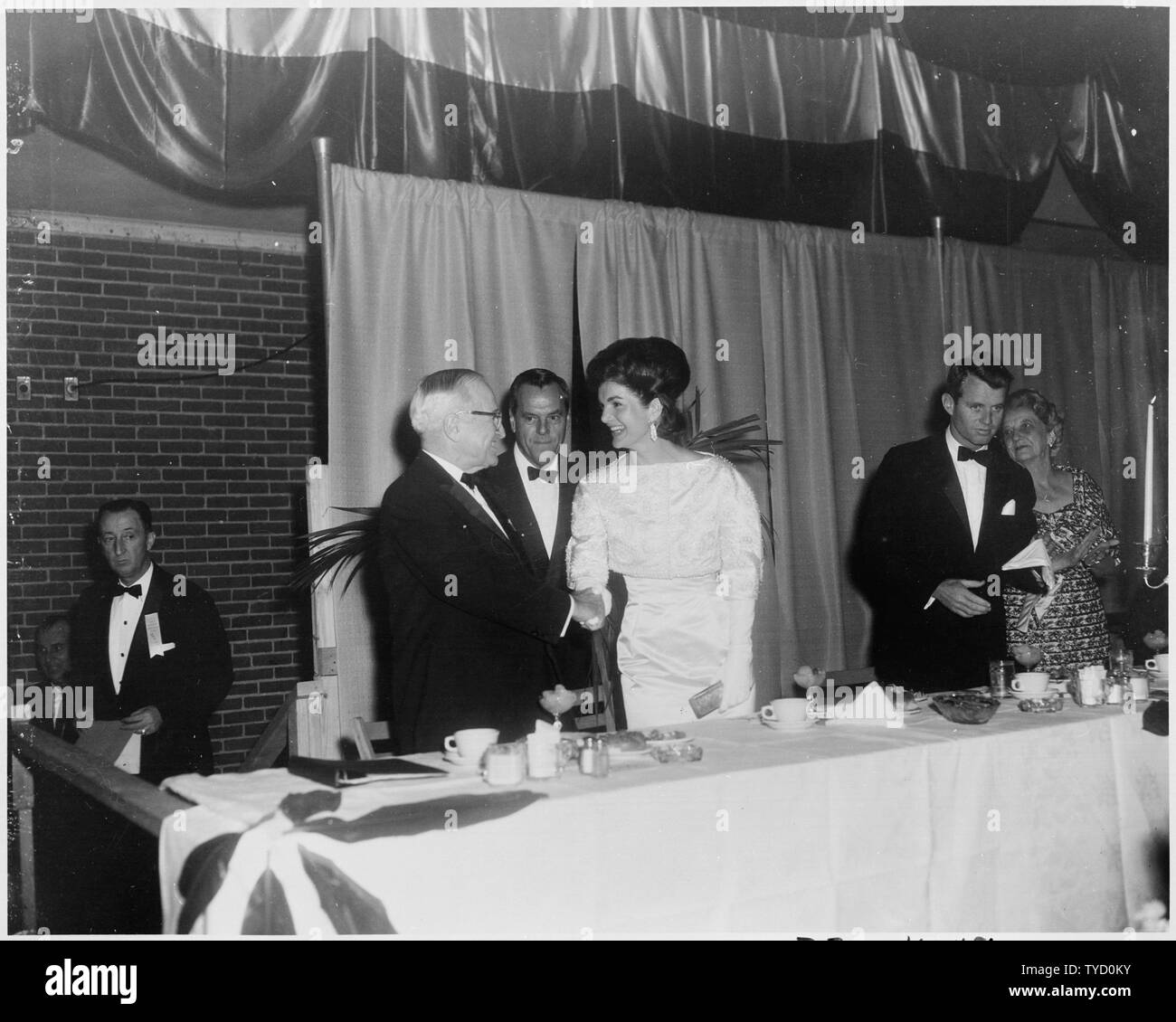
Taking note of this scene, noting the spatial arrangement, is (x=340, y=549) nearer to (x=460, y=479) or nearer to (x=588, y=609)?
(x=460, y=479)

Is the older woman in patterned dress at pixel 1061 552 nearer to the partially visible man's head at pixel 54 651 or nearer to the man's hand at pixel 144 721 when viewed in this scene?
the man's hand at pixel 144 721

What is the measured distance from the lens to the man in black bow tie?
3.25 meters

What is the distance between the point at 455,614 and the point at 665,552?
567 millimetres

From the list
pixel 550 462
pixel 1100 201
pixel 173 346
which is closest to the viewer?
pixel 550 462

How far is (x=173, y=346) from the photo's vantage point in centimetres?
506

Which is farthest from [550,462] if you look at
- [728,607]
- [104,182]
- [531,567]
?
[104,182]

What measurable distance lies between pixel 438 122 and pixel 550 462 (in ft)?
3.97

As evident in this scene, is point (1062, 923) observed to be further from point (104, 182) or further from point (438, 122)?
point (104, 182)

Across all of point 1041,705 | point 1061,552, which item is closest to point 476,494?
point 1041,705

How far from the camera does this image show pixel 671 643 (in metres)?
2.73

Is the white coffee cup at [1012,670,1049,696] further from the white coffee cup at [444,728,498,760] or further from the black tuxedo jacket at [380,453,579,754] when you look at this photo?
the white coffee cup at [444,728,498,760]

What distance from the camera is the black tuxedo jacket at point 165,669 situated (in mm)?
3623

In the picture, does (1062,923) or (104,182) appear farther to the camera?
(104,182)
